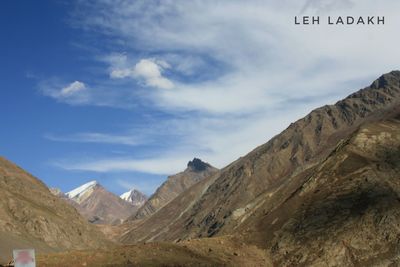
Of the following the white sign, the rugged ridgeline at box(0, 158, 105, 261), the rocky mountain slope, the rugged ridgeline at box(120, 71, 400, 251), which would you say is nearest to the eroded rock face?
the rocky mountain slope

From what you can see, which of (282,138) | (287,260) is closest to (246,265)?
(287,260)

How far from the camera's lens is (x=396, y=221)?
172ft

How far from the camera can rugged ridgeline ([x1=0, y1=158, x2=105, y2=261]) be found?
101 m

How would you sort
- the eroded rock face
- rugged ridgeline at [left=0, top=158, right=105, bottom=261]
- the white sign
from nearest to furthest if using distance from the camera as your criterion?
1. the white sign
2. the eroded rock face
3. rugged ridgeline at [left=0, top=158, right=105, bottom=261]

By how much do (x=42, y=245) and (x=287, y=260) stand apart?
65.4 meters

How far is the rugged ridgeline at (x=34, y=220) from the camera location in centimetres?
10110

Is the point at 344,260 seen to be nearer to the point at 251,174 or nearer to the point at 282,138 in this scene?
the point at 251,174

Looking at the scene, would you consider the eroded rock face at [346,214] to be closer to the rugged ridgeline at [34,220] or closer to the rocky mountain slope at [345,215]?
the rocky mountain slope at [345,215]

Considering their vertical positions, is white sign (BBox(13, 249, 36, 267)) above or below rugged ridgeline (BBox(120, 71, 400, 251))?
below

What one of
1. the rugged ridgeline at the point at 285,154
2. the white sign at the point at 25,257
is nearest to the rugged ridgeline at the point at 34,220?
the rugged ridgeline at the point at 285,154

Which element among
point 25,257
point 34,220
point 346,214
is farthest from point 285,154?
point 25,257

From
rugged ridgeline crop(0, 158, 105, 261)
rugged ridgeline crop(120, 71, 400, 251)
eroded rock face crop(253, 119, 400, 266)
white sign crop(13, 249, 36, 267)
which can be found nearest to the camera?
white sign crop(13, 249, 36, 267)

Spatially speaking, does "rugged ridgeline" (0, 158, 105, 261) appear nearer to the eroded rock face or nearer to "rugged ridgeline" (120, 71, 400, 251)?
"rugged ridgeline" (120, 71, 400, 251)

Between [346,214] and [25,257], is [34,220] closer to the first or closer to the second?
[346,214]
